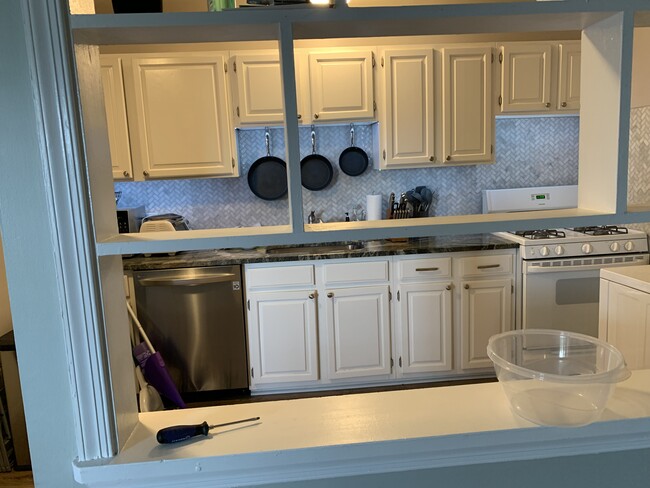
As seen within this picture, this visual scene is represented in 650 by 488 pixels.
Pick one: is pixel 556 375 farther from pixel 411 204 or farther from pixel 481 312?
pixel 411 204

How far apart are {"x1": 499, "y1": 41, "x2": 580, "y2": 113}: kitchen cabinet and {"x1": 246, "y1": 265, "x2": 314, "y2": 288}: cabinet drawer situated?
173 centimetres

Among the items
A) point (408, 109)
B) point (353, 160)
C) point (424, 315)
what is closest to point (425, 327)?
point (424, 315)

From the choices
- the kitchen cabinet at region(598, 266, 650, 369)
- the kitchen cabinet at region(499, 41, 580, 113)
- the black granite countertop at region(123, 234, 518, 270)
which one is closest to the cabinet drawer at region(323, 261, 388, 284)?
the black granite countertop at region(123, 234, 518, 270)

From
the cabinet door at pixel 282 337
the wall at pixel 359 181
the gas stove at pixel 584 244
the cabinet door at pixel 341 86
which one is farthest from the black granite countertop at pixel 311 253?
the cabinet door at pixel 341 86

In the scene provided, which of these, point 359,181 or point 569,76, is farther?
point 359,181

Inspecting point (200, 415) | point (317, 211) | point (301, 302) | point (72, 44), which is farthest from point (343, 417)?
point (317, 211)

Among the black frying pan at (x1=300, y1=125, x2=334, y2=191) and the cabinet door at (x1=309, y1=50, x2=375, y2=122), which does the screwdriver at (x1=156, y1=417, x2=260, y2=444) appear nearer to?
the cabinet door at (x1=309, y1=50, x2=375, y2=122)

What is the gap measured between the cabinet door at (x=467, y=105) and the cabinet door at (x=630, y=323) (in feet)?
4.48

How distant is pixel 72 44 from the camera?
0.80m

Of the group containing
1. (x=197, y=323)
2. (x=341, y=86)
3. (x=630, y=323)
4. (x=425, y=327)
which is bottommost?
(x=425, y=327)

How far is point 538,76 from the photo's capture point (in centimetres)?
319

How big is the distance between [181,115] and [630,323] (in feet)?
8.88

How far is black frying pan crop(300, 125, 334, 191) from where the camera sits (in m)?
3.45

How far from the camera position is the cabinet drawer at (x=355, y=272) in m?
2.94
